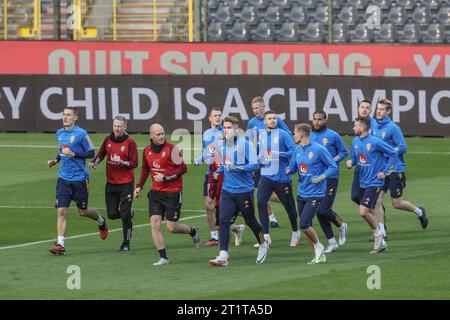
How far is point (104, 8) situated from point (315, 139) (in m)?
21.2

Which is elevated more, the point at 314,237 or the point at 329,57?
the point at 329,57

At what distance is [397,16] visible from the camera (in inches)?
1528

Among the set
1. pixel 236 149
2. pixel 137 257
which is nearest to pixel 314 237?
pixel 236 149

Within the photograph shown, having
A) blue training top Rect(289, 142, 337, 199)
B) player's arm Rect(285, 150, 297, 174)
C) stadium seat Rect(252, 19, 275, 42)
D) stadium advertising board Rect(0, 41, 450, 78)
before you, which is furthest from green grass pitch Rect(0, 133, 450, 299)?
stadium seat Rect(252, 19, 275, 42)

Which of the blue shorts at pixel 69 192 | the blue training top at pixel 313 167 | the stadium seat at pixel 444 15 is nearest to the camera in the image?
the blue training top at pixel 313 167

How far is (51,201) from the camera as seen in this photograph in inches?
1001

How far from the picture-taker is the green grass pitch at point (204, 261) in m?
15.3

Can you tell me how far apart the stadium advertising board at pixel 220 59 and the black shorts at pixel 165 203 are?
18083 mm

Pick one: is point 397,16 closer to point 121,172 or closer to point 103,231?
point 103,231

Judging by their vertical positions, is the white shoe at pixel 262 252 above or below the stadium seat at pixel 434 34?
below

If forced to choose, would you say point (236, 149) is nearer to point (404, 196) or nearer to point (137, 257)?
point (137, 257)

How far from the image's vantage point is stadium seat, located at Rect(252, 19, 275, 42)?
1547 inches

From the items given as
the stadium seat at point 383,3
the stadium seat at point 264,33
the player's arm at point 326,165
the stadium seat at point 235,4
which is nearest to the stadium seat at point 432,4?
the stadium seat at point 383,3

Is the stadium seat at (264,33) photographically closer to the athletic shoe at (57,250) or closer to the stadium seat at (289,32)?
the stadium seat at (289,32)
